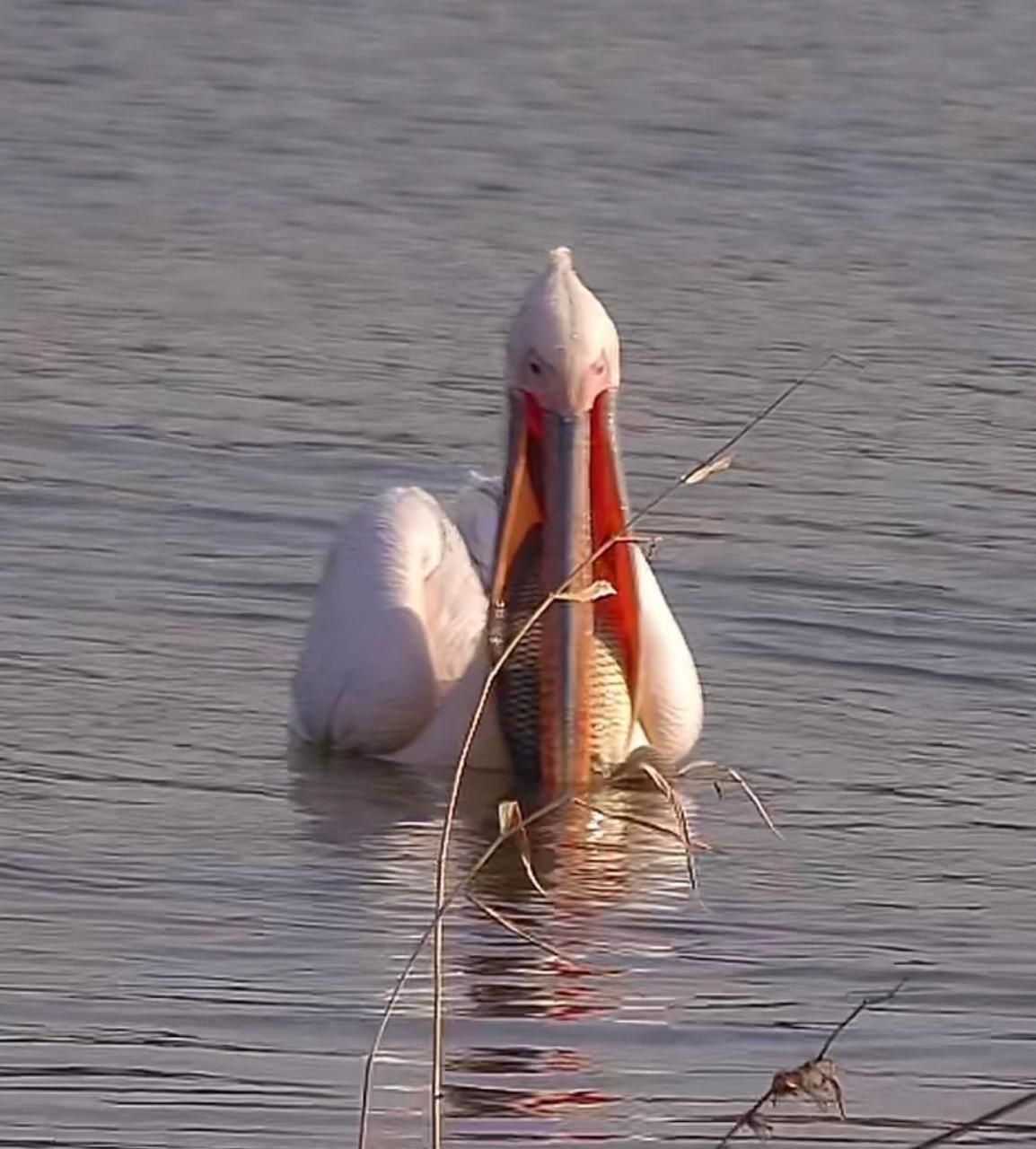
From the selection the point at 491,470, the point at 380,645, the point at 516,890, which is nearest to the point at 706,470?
the point at 516,890

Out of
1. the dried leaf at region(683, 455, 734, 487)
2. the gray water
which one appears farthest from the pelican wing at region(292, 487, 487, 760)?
the dried leaf at region(683, 455, 734, 487)

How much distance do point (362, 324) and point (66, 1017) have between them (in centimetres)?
545

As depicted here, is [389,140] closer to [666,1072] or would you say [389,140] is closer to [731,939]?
[731,939]

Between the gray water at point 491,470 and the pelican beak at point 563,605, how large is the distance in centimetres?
20

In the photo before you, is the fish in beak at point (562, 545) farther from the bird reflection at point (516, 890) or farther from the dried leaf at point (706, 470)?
the dried leaf at point (706, 470)

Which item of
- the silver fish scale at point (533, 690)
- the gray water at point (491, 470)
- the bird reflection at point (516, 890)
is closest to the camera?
the bird reflection at point (516, 890)

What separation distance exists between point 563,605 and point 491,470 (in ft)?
7.25

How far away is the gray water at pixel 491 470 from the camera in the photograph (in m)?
5.55

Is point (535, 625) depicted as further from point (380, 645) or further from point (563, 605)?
point (380, 645)

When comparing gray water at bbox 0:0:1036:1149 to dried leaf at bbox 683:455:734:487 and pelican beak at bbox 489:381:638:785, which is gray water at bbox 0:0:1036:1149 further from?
dried leaf at bbox 683:455:734:487

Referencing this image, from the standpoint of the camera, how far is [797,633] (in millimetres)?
8289

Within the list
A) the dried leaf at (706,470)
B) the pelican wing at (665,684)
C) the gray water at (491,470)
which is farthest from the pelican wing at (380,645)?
the dried leaf at (706,470)

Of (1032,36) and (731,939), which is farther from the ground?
(731,939)

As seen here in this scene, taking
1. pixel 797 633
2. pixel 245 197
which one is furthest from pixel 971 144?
pixel 797 633
